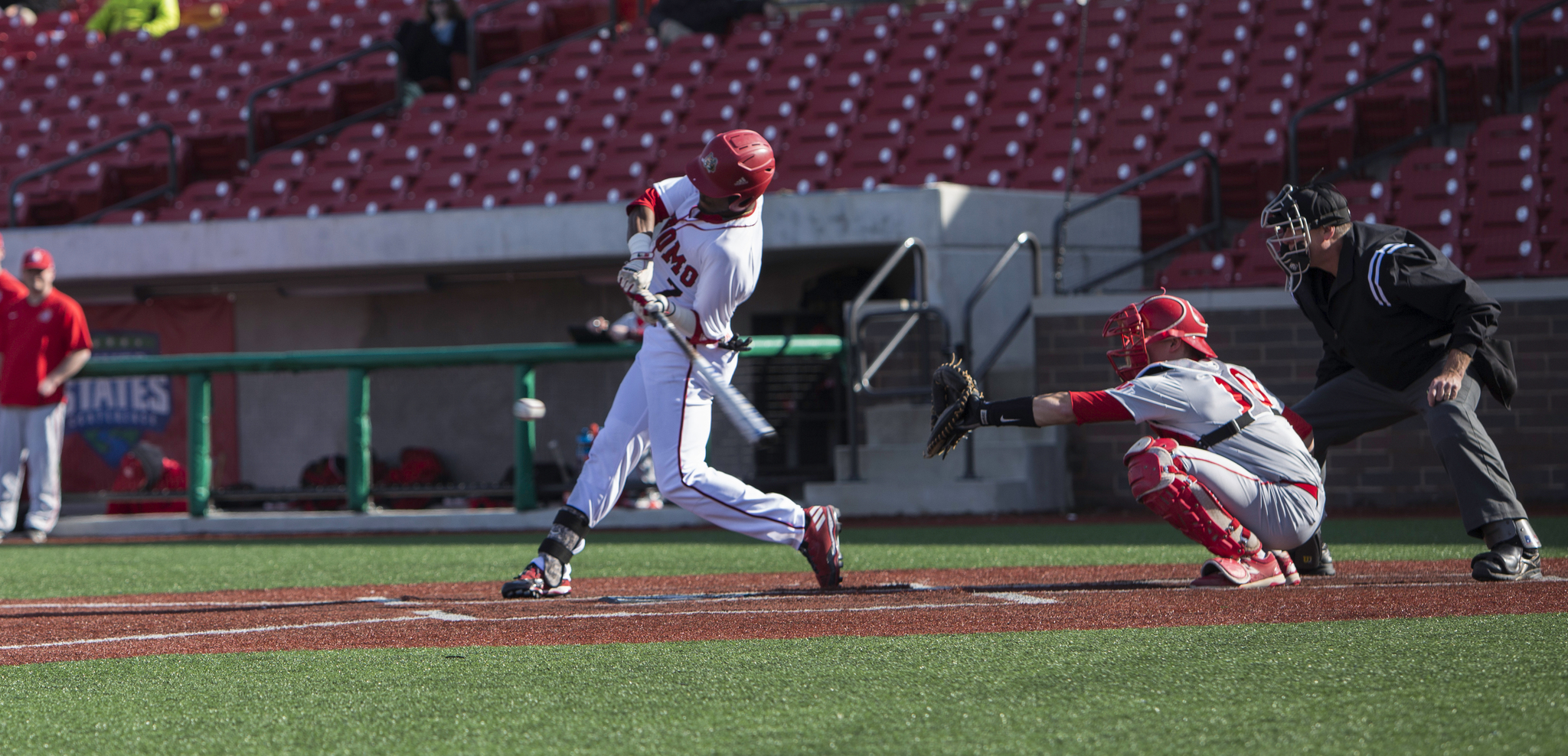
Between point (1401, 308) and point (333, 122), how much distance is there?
1424cm

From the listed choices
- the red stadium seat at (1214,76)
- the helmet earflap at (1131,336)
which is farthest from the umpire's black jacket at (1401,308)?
the red stadium seat at (1214,76)

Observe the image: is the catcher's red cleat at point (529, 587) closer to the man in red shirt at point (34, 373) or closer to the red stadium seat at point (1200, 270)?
the man in red shirt at point (34, 373)

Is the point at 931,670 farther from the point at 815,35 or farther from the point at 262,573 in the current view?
the point at 815,35

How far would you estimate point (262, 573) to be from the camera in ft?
23.1

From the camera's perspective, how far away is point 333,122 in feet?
56.0

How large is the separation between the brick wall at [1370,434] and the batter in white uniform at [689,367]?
207 inches

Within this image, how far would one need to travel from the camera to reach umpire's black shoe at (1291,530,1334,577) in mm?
5430

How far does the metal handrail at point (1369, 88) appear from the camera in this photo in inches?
474

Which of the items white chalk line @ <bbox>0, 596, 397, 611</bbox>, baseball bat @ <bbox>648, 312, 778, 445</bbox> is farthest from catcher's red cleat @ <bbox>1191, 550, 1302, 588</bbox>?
white chalk line @ <bbox>0, 596, 397, 611</bbox>

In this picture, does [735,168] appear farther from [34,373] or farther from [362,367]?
[34,373]

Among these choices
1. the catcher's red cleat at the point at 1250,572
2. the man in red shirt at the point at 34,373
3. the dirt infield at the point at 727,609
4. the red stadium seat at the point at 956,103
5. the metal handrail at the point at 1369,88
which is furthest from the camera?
the red stadium seat at the point at 956,103

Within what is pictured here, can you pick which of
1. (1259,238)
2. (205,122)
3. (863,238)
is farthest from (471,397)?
(205,122)

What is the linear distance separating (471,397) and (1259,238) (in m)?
6.05

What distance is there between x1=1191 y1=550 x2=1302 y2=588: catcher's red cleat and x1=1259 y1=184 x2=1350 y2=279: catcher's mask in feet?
3.22
